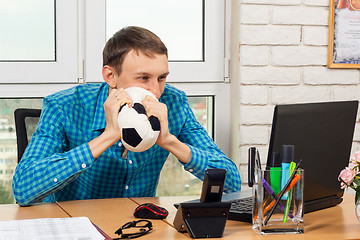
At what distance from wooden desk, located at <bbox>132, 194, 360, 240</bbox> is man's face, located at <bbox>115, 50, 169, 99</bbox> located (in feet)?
1.14

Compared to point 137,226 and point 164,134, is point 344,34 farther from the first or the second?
point 137,226

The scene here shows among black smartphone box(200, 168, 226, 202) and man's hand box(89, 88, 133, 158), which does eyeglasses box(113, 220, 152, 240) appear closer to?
black smartphone box(200, 168, 226, 202)

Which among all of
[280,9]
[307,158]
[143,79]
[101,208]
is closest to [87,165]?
[101,208]

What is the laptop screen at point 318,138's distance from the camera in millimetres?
1240

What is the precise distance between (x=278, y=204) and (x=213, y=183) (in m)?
0.15

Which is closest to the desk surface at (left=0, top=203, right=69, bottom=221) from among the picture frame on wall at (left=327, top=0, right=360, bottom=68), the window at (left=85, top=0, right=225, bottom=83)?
the window at (left=85, top=0, right=225, bottom=83)

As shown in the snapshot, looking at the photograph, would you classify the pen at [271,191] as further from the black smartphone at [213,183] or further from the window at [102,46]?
the window at [102,46]

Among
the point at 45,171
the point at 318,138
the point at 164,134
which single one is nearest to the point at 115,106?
the point at 164,134

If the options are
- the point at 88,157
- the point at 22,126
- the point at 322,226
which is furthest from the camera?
the point at 22,126

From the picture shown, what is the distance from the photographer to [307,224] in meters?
1.28

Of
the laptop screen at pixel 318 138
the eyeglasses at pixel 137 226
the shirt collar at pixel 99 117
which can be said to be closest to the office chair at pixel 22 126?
the shirt collar at pixel 99 117

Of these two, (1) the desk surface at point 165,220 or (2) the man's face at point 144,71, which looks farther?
(2) the man's face at point 144,71

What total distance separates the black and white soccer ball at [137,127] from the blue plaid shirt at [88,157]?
24 cm

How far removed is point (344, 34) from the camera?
2.26m
